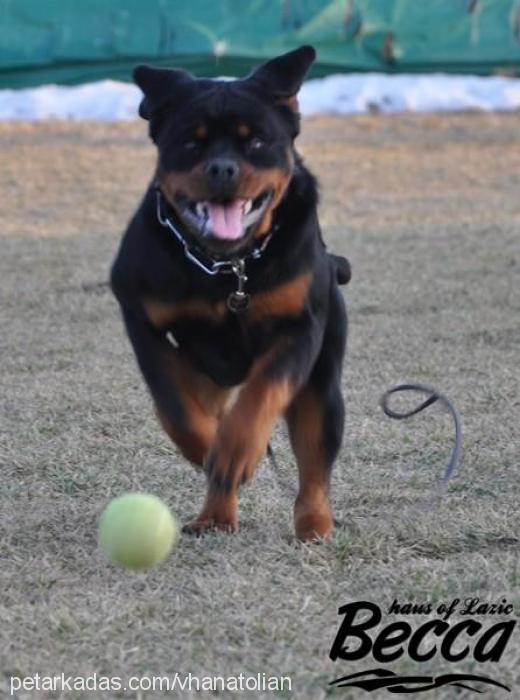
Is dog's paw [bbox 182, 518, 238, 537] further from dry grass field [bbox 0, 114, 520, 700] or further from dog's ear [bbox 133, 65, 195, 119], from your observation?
dog's ear [bbox 133, 65, 195, 119]

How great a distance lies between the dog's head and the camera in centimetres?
374

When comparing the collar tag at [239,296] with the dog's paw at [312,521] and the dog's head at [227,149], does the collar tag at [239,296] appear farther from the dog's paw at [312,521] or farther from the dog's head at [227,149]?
the dog's paw at [312,521]

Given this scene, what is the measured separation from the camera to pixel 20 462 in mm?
4875

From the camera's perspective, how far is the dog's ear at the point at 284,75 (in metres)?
3.92

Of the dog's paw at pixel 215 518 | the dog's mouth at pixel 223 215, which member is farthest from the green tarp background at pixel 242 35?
the dog's paw at pixel 215 518

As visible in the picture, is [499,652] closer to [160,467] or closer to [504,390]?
[160,467]

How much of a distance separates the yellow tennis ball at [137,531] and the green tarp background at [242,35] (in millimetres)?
7156

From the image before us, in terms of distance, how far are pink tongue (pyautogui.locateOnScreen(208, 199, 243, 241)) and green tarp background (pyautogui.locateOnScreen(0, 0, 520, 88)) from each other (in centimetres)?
673

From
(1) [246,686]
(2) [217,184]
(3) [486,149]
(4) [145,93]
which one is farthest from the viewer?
(3) [486,149]

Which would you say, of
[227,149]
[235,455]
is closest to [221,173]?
[227,149]

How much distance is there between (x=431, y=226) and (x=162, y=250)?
24.6 feet

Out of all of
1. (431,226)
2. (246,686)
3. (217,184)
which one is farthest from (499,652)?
(431,226)

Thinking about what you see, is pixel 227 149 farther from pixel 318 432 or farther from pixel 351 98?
pixel 351 98

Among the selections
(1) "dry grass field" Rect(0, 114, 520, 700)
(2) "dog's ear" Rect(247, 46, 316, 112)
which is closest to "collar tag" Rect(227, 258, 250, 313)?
(2) "dog's ear" Rect(247, 46, 316, 112)
